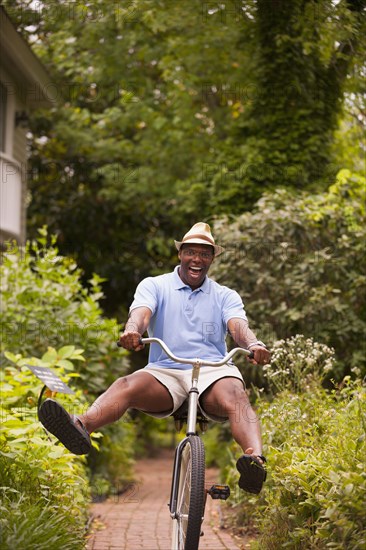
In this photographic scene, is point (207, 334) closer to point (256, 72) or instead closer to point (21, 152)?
point (256, 72)

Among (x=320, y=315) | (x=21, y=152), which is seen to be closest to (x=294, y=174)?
(x=320, y=315)

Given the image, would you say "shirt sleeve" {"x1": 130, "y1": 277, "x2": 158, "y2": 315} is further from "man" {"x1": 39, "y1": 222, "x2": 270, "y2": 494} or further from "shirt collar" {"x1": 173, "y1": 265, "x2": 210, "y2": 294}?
"shirt collar" {"x1": 173, "y1": 265, "x2": 210, "y2": 294}

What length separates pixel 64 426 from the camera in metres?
4.57

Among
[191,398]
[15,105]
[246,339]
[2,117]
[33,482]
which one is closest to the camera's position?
[191,398]

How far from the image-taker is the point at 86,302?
9406 mm

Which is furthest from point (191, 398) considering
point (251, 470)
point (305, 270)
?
point (305, 270)

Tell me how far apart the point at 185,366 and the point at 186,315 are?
1.01ft

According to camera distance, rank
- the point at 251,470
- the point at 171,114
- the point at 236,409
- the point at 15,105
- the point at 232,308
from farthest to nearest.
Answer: the point at 171,114 < the point at 15,105 < the point at 232,308 < the point at 236,409 < the point at 251,470

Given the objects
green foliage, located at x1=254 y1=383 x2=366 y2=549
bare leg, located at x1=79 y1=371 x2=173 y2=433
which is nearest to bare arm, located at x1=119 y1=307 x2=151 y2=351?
bare leg, located at x1=79 y1=371 x2=173 y2=433

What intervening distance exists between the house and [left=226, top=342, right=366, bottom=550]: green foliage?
7965 millimetres

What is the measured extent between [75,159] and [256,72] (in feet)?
20.2

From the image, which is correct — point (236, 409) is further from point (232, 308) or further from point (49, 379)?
point (49, 379)

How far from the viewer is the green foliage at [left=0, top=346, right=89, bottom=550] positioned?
14.1 ft

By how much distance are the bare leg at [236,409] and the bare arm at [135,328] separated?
0.52 metres
